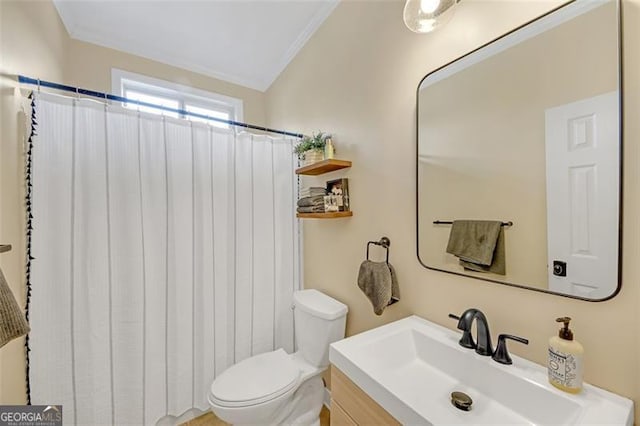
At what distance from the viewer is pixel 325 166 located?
5.27ft

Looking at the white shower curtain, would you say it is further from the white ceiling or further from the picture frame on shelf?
the white ceiling

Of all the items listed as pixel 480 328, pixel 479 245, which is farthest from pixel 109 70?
pixel 480 328

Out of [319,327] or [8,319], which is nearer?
[8,319]

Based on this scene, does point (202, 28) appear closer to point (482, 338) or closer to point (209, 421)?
point (482, 338)

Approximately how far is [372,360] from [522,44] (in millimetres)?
1208

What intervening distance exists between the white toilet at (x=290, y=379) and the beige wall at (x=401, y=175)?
0.18 meters

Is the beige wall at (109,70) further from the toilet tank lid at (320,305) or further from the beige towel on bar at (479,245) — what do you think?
the beige towel on bar at (479,245)

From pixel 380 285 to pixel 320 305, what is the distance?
18.8 inches

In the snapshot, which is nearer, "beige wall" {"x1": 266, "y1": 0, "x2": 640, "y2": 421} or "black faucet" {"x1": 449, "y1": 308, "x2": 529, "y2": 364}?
"beige wall" {"x1": 266, "y1": 0, "x2": 640, "y2": 421}

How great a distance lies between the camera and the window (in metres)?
2.13

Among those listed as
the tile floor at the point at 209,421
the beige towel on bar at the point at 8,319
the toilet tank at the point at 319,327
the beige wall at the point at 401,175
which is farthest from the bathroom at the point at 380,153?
the tile floor at the point at 209,421

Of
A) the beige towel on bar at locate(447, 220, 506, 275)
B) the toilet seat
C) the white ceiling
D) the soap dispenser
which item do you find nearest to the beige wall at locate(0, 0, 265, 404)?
the white ceiling

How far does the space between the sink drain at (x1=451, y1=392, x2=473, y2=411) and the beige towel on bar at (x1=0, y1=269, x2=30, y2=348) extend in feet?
4.31

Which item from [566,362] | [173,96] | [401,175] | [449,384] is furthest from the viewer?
[173,96]
